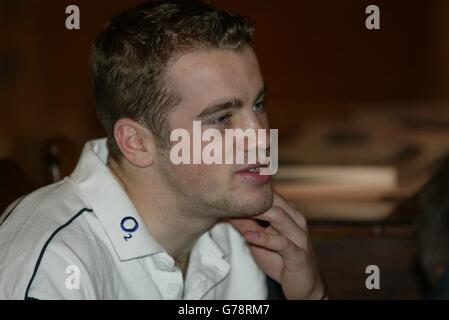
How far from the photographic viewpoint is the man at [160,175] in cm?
121

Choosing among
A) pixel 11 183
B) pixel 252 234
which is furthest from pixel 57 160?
pixel 252 234

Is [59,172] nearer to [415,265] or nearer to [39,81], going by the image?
[415,265]

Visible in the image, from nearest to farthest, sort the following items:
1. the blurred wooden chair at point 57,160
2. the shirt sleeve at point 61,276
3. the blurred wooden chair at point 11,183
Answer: the shirt sleeve at point 61,276 → the blurred wooden chair at point 11,183 → the blurred wooden chair at point 57,160

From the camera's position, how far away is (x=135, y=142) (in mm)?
1311

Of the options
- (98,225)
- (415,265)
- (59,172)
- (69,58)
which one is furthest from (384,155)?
(98,225)

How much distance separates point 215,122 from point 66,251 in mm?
326

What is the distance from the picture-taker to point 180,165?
1.29m

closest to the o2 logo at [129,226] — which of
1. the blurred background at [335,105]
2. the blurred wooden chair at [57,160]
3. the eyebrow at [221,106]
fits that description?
the eyebrow at [221,106]

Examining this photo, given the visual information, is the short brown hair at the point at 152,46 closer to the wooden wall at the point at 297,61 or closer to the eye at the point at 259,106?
the eye at the point at 259,106

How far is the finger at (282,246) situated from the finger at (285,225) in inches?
1.0

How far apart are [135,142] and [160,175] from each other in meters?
0.07

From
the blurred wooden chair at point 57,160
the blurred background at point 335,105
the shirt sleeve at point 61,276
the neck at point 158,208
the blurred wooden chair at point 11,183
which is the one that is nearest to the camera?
the shirt sleeve at point 61,276

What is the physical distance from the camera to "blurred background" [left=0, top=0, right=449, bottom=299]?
225cm
